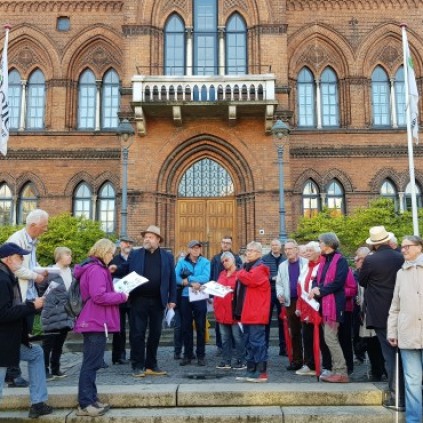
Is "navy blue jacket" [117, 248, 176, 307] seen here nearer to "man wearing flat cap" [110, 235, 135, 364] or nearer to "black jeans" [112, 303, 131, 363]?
"man wearing flat cap" [110, 235, 135, 364]

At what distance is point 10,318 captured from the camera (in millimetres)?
5062

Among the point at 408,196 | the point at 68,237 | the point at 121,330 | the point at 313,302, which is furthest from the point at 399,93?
the point at 121,330

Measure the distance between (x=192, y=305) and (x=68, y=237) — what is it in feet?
31.0

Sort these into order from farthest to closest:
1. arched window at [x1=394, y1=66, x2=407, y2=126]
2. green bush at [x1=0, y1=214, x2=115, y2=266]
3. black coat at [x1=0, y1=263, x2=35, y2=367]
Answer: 1. arched window at [x1=394, y1=66, x2=407, y2=126]
2. green bush at [x1=0, y1=214, x2=115, y2=266]
3. black coat at [x1=0, y1=263, x2=35, y2=367]

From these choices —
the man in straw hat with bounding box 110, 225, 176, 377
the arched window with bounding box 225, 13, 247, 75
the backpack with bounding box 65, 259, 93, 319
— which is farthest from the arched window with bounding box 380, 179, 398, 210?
the backpack with bounding box 65, 259, 93, 319

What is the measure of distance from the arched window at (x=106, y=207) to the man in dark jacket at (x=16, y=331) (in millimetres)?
15502

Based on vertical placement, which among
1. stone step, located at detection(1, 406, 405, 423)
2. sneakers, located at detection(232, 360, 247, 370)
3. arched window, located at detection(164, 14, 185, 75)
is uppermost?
arched window, located at detection(164, 14, 185, 75)

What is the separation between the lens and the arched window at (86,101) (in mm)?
21953

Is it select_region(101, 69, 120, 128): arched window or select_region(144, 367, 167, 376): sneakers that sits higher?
select_region(101, 69, 120, 128): arched window

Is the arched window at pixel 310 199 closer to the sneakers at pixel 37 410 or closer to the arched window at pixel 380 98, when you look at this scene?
the arched window at pixel 380 98

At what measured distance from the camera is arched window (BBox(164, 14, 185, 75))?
63.9 feet

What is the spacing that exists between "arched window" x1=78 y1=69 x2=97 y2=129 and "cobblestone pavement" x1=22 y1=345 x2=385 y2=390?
14.7m

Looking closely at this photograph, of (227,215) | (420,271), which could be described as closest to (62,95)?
(227,215)

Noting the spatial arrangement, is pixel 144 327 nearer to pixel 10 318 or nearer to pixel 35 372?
pixel 35 372
